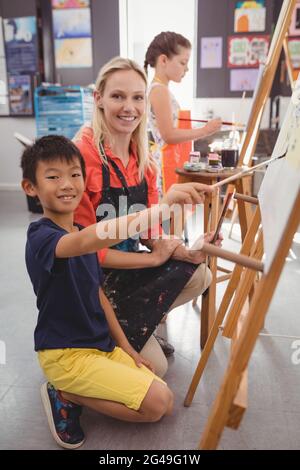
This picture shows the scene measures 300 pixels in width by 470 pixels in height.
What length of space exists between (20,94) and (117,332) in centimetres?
404

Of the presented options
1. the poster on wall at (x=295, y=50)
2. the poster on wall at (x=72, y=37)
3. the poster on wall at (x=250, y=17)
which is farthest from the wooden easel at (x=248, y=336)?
the poster on wall at (x=72, y=37)

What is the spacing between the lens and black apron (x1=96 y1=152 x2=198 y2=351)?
131cm

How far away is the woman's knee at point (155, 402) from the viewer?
1.07m

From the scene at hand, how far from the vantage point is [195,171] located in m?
1.68

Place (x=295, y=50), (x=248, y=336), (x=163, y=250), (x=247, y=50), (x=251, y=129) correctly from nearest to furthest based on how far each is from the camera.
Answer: (x=248, y=336) → (x=163, y=250) → (x=251, y=129) → (x=295, y=50) → (x=247, y=50)

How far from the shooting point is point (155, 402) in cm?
108

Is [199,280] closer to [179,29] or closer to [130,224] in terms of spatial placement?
[130,224]

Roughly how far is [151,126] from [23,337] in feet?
3.77

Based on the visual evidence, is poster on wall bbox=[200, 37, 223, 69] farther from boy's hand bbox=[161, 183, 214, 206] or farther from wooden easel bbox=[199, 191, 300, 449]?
wooden easel bbox=[199, 191, 300, 449]

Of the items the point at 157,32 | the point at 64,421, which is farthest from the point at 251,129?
the point at 157,32

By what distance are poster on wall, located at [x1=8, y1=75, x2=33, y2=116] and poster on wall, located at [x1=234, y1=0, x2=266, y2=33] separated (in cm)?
224

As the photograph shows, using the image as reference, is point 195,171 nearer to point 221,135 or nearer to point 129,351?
point 129,351
